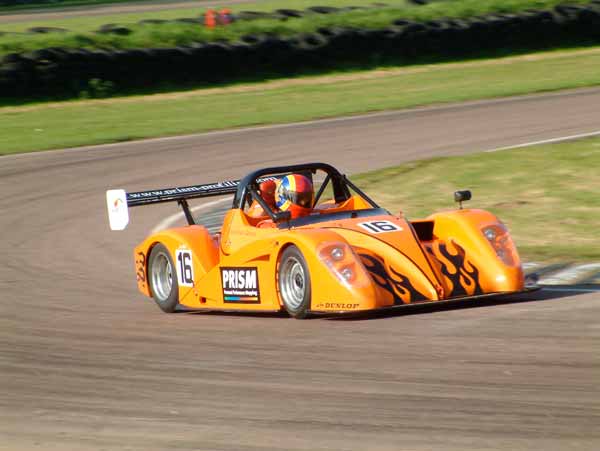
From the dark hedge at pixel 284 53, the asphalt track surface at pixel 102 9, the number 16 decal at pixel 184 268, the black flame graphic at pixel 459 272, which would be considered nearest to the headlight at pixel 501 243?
the black flame graphic at pixel 459 272

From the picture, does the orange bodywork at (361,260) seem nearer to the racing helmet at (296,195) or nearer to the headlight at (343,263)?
the headlight at (343,263)

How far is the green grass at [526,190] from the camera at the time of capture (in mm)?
11336

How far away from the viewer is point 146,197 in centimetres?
984

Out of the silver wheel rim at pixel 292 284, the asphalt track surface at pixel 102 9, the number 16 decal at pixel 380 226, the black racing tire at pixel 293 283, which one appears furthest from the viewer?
the asphalt track surface at pixel 102 9

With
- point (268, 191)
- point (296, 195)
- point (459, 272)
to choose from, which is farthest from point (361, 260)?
point (268, 191)

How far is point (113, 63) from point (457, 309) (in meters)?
17.6

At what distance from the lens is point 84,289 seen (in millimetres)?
10430

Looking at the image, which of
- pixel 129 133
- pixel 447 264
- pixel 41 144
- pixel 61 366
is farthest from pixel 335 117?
pixel 61 366

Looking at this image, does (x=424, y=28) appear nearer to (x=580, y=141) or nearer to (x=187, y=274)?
(x=580, y=141)

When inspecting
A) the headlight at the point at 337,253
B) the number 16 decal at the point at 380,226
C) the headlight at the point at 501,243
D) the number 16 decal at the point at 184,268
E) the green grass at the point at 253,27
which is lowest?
the number 16 decal at the point at 184,268

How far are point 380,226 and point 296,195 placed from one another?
956 millimetres

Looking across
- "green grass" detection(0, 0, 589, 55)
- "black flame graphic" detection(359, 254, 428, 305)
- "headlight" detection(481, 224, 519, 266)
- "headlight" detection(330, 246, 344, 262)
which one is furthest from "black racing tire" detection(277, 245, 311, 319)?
"green grass" detection(0, 0, 589, 55)

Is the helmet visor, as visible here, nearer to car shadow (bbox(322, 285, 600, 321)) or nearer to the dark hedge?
car shadow (bbox(322, 285, 600, 321))

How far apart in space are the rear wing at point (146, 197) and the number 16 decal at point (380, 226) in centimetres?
168
